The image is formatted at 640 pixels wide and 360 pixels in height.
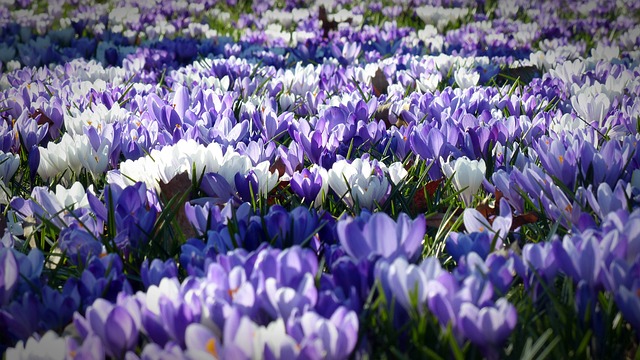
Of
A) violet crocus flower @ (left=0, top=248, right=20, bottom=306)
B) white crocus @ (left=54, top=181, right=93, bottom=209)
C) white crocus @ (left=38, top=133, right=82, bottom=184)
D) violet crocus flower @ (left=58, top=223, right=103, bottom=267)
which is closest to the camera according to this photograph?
violet crocus flower @ (left=0, top=248, right=20, bottom=306)

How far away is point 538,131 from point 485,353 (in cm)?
163

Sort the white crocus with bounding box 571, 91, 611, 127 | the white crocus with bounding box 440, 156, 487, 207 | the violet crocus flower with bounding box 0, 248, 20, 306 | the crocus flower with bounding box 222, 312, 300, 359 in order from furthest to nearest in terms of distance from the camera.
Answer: the white crocus with bounding box 571, 91, 611, 127, the white crocus with bounding box 440, 156, 487, 207, the violet crocus flower with bounding box 0, 248, 20, 306, the crocus flower with bounding box 222, 312, 300, 359

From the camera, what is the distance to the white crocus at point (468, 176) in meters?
2.00

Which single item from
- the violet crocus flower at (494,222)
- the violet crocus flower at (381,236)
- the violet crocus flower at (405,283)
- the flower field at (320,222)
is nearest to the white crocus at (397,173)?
the flower field at (320,222)

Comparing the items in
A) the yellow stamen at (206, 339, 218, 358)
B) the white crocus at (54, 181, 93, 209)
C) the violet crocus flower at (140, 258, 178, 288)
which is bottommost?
the white crocus at (54, 181, 93, 209)

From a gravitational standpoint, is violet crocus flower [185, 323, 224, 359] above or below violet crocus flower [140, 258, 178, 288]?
above

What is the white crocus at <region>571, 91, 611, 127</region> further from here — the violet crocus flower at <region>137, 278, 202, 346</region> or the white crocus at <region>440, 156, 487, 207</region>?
the violet crocus flower at <region>137, 278, 202, 346</region>

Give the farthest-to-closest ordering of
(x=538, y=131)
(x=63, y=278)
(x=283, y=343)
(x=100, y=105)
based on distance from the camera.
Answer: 1. (x=100, y=105)
2. (x=538, y=131)
3. (x=63, y=278)
4. (x=283, y=343)

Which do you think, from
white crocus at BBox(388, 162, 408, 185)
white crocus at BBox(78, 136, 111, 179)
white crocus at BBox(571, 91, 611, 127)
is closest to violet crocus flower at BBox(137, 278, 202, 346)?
white crocus at BBox(388, 162, 408, 185)

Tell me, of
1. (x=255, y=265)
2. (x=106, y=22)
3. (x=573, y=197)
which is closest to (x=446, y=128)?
(x=573, y=197)

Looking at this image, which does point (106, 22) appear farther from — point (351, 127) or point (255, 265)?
point (255, 265)

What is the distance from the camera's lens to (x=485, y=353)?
1.13m

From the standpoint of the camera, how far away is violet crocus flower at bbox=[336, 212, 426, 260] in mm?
1340

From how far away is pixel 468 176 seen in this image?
201cm
